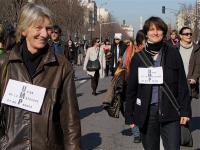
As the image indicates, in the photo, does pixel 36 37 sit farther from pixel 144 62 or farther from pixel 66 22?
pixel 66 22

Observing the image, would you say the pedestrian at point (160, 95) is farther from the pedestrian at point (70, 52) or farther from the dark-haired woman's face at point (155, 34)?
the pedestrian at point (70, 52)

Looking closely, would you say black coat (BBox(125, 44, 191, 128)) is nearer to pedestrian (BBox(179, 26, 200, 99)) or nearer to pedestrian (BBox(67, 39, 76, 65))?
pedestrian (BBox(179, 26, 200, 99))

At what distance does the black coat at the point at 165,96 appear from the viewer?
5273mm

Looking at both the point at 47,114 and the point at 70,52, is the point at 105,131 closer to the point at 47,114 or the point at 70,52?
the point at 70,52

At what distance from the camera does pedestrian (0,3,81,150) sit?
3.42 m

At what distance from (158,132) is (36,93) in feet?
7.31

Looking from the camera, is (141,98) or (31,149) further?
(141,98)

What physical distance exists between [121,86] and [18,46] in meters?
5.48

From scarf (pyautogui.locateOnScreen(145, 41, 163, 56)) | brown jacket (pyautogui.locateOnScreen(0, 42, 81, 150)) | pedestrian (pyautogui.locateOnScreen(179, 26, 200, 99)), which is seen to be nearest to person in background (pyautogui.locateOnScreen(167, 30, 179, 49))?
pedestrian (pyautogui.locateOnScreen(179, 26, 200, 99))

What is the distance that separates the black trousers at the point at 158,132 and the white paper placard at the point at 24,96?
6.64 feet

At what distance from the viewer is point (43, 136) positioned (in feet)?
11.2

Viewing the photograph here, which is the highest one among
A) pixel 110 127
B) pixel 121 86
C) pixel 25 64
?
pixel 25 64

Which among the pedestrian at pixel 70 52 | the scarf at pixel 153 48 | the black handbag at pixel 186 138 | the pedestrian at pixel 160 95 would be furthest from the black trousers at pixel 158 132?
the pedestrian at pixel 70 52

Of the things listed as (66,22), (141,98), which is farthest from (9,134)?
(66,22)
